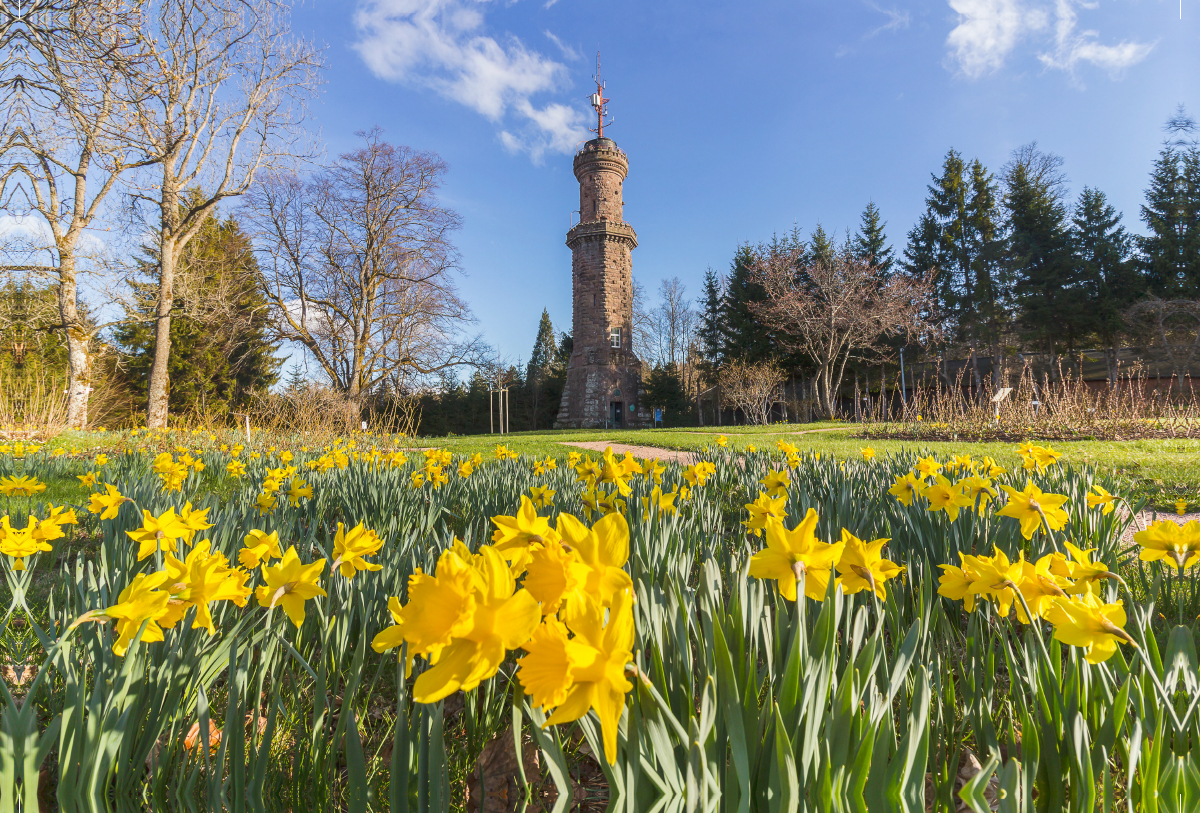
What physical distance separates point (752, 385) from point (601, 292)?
7546mm

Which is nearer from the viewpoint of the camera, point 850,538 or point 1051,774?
point 1051,774

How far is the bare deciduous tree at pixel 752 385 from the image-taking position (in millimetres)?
21500

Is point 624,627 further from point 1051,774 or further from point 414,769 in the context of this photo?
point 1051,774

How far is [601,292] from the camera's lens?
904 inches

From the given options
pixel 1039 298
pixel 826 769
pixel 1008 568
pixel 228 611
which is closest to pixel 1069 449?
pixel 1008 568

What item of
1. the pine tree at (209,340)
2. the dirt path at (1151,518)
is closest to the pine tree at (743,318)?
the pine tree at (209,340)

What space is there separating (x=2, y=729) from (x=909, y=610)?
71.8 inches

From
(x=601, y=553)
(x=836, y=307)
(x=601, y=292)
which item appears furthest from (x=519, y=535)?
(x=601, y=292)

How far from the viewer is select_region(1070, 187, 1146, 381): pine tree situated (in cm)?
2148

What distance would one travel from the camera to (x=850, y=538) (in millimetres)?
919

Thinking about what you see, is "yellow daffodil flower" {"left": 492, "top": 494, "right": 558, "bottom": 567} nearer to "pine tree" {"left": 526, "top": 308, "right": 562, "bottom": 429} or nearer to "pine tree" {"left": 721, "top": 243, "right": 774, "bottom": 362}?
"pine tree" {"left": 721, "top": 243, "right": 774, "bottom": 362}

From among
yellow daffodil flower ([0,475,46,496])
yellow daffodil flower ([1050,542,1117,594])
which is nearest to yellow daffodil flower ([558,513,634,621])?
yellow daffodil flower ([1050,542,1117,594])

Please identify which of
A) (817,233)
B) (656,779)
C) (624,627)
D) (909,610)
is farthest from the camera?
(817,233)

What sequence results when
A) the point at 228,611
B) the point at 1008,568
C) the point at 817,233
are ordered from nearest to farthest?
the point at 1008,568, the point at 228,611, the point at 817,233
